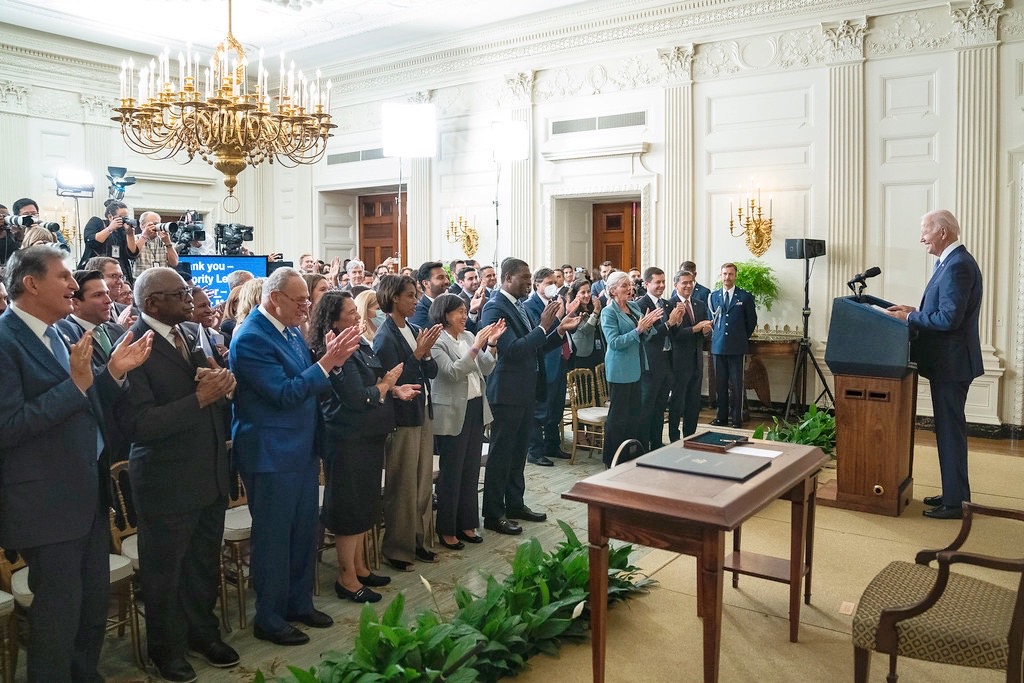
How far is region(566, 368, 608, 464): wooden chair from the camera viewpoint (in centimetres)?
641

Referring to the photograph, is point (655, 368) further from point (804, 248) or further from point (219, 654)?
point (219, 654)

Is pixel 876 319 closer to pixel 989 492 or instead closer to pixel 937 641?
pixel 989 492

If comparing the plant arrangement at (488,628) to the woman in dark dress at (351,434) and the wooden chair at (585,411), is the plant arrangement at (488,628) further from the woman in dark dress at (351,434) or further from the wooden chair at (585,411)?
the wooden chair at (585,411)

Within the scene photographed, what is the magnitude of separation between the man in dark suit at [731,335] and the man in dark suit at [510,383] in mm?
3589

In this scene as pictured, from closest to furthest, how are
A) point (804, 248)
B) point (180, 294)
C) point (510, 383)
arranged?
point (180, 294)
point (510, 383)
point (804, 248)

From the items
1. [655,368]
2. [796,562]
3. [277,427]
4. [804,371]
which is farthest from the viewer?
[804,371]

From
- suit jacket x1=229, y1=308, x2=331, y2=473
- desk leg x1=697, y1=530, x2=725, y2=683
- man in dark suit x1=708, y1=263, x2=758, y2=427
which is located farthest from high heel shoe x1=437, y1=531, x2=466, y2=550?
man in dark suit x1=708, y1=263, x2=758, y2=427

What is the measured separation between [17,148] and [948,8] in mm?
10901

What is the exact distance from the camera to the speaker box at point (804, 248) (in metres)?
7.85

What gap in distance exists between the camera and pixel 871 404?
4.86 meters

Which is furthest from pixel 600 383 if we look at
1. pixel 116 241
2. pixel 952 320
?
pixel 116 241

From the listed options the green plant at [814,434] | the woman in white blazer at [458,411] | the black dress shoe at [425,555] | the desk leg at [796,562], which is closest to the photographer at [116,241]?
the woman in white blazer at [458,411]

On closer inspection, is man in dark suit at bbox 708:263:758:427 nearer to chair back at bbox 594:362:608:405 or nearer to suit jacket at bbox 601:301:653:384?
chair back at bbox 594:362:608:405

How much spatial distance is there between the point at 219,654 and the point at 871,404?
3785mm
